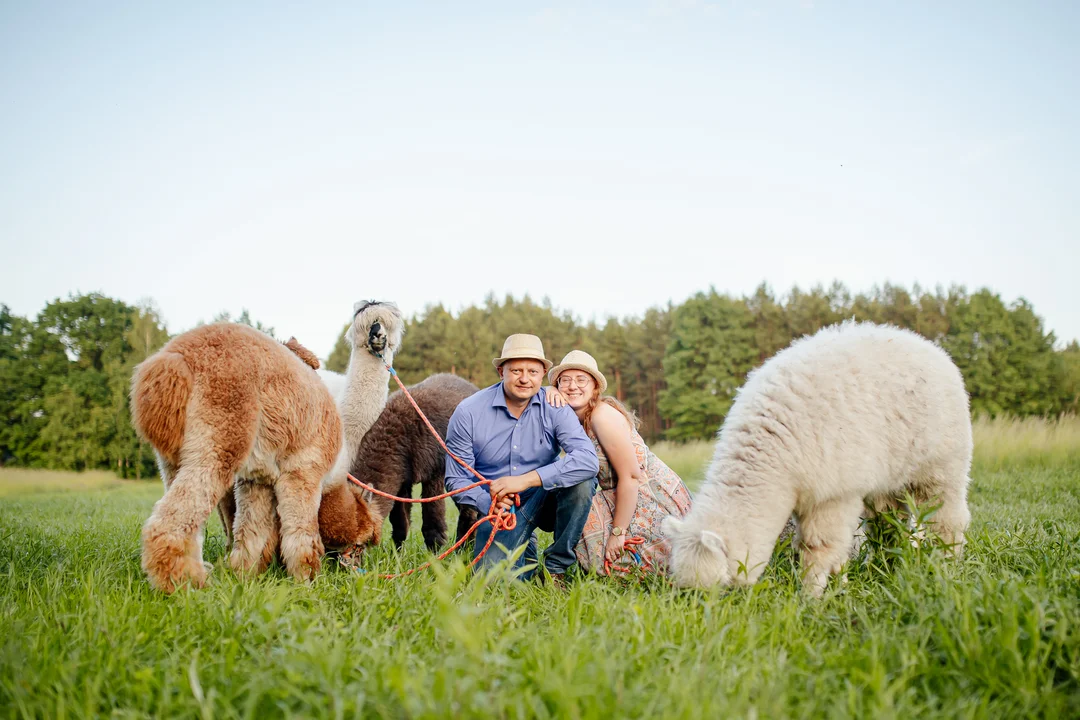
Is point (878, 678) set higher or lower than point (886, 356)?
lower

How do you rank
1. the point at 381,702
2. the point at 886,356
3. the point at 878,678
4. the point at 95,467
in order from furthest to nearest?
the point at 95,467 < the point at 886,356 < the point at 878,678 < the point at 381,702

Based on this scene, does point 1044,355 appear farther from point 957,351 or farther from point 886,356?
point 886,356

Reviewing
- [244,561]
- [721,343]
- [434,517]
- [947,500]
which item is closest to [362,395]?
Answer: [434,517]

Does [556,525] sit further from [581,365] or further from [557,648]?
[557,648]

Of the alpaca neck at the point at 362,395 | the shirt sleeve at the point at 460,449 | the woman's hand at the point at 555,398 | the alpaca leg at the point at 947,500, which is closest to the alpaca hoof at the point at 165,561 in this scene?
the shirt sleeve at the point at 460,449

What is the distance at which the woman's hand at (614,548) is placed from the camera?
3729 millimetres

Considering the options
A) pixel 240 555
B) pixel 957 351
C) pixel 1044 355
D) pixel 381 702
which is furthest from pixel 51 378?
pixel 1044 355

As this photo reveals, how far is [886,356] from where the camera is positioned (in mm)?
3480

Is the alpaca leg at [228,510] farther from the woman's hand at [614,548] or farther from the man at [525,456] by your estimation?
the woman's hand at [614,548]

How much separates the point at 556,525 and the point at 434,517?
6.69 feet

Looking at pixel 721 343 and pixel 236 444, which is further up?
pixel 721 343

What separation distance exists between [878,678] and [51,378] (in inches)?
1340

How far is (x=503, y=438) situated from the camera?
4078 mm

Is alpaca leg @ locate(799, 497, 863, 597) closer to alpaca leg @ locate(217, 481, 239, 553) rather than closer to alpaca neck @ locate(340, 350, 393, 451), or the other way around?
alpaca leg @ locate(217, 481, 239, 553)
